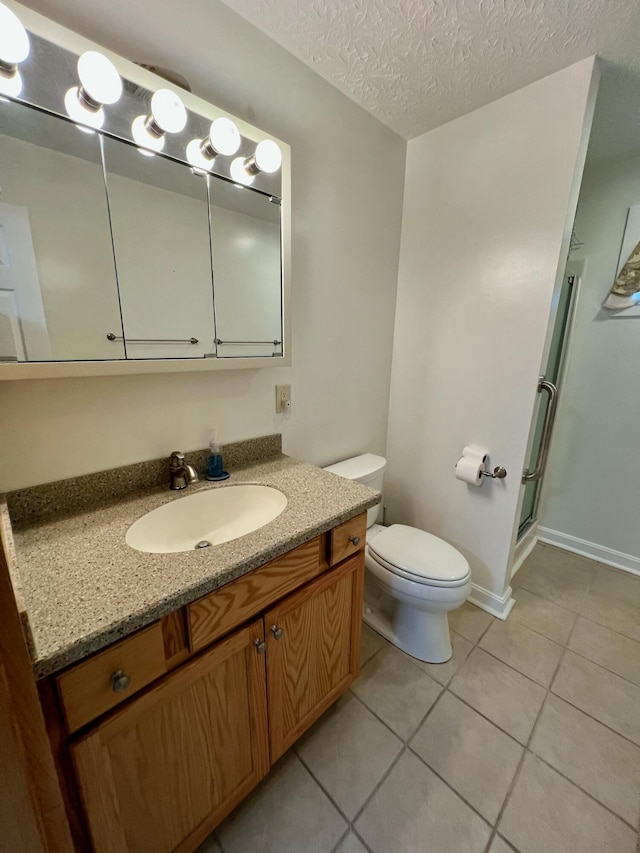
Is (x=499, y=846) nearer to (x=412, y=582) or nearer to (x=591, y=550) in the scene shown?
(x=412, y=582)

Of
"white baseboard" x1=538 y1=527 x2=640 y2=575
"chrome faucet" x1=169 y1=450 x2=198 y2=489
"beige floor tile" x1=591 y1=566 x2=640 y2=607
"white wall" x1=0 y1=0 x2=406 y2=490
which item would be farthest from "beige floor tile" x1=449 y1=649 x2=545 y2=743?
"chrome faucet" x1=169 y1=450 x2=198 y2=489

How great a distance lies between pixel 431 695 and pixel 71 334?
1726mm

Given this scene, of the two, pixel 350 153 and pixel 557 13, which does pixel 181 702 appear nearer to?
pixel 350 153

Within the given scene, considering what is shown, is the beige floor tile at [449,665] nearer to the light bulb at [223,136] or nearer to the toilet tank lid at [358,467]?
the toilet tank lid at [358,467]

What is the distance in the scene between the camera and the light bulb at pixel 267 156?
3.55 ft

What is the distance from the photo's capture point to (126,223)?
3.02ft

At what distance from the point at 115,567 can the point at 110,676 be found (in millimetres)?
191

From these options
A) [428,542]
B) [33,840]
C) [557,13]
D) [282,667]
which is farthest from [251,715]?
[557,13]

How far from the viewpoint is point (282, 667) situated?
0.94 meters

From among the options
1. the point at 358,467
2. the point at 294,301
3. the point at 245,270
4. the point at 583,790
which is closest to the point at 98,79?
the point at 245,270

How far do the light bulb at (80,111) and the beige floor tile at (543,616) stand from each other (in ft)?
7.97

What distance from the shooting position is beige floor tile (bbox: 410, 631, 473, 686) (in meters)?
1.42

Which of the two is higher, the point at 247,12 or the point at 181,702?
the point at 247,12

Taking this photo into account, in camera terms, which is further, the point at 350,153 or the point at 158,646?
the point at 350,153
